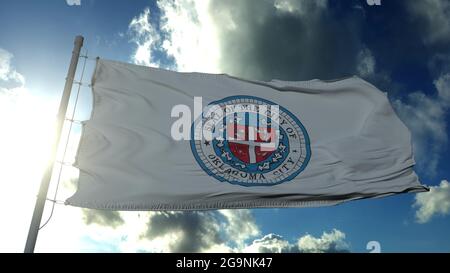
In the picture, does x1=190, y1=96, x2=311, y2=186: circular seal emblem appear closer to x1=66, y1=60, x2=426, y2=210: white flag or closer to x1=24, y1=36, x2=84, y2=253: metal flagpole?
x1=66, y1=60, x2=426, y2=210: white flag

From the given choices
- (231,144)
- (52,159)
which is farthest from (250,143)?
(52,159)

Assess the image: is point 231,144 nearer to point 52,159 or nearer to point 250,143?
point 250,143

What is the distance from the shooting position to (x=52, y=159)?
8.95 m

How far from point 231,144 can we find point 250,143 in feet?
1.57

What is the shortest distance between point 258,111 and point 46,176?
5.30 metres

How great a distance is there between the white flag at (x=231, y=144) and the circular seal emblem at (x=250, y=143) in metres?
0.02

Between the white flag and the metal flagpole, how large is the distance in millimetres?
601

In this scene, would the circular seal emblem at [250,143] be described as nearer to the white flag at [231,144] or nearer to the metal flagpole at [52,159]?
→ the white flag at [231,144]

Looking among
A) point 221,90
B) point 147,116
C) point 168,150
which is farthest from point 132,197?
point 221,90

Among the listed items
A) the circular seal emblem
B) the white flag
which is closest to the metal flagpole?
the white flag

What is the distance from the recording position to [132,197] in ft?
31.4

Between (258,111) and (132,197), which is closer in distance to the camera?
(132,197)
